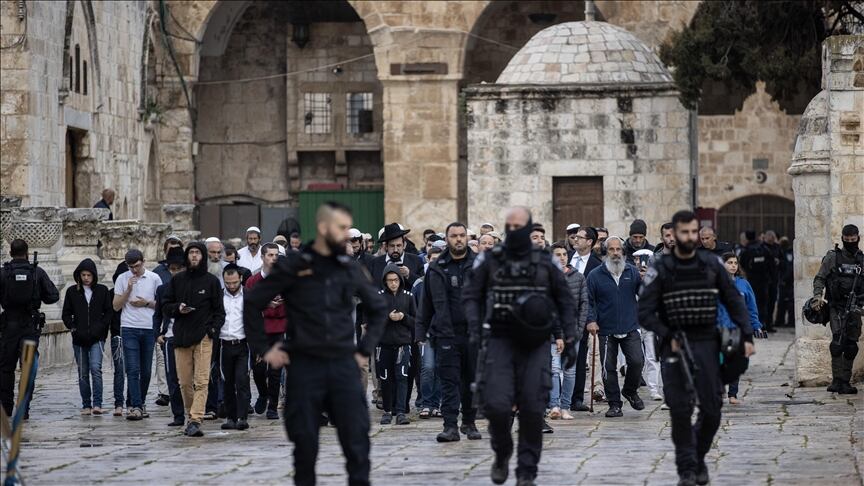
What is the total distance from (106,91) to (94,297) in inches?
622

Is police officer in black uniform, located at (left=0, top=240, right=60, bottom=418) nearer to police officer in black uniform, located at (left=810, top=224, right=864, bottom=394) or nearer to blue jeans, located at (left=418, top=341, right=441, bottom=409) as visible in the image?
blue jeans, located at (left=418, top=341, right=441, bottom=409)

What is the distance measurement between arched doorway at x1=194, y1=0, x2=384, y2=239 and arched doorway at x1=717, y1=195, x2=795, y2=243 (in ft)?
23.8

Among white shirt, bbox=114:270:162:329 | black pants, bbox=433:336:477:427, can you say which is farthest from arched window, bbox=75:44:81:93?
black pants, bbox=433:336:477:427

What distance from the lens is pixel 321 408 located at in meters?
9.37

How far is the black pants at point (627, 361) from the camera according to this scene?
15148 millimetres

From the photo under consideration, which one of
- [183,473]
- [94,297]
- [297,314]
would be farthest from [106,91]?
[297,314]

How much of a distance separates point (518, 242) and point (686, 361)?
1.24 metres

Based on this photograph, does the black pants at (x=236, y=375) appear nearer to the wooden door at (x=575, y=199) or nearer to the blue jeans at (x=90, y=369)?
the blue jeans at (x=90, y=369)

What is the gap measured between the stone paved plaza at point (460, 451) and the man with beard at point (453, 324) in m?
0.36

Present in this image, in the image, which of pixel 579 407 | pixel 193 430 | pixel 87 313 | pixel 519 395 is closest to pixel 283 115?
pixel 87 313

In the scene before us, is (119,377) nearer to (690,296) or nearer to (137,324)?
(137,324)

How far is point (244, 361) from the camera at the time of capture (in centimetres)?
1443

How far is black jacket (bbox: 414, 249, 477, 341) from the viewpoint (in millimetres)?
13391

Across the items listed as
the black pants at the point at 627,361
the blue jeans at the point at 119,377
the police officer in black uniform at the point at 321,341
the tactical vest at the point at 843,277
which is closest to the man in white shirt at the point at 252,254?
the blue jeans at the point at 119,377
